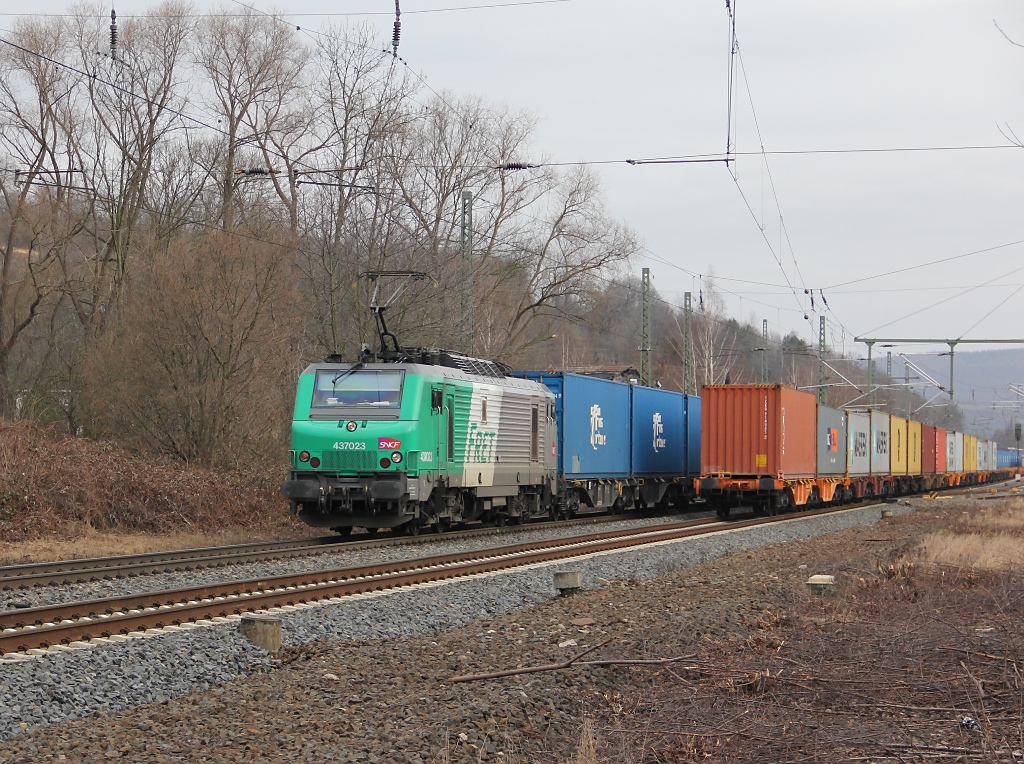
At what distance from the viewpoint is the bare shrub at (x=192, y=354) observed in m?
24.6

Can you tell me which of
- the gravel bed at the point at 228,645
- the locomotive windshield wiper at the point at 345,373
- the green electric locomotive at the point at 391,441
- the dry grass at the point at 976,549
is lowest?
the gravel bed at the point at 228,645

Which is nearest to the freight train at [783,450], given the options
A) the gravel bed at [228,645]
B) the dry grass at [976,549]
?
the dry grass at [976,549]

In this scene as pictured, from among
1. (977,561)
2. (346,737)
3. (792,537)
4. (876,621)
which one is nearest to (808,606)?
(876,621)

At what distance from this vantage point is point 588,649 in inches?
341

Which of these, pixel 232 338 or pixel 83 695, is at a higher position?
pixel 232 338

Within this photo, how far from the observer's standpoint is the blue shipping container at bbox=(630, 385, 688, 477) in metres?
30.5

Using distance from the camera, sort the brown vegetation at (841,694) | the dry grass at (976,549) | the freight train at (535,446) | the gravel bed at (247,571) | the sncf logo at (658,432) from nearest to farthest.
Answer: the brown vegetation at (841,694), the gravel bed at (247,571), the dry grass at (976,549), the freight train at (535,446), the sncf logo at (658,432)

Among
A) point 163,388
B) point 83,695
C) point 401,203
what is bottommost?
point 83,695

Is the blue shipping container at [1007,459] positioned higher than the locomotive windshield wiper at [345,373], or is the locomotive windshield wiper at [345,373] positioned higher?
the locomotive windshield wiper at [345,373]

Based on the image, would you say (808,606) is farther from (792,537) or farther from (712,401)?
(712,401)

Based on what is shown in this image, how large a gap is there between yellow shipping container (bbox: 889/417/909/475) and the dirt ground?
3326 cm

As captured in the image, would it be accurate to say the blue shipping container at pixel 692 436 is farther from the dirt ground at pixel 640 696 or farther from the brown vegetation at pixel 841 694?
the brown vegetation at pixel 841 694

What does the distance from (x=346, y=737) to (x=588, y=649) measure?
251 centimetres

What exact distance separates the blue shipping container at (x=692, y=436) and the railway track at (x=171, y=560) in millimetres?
14412
